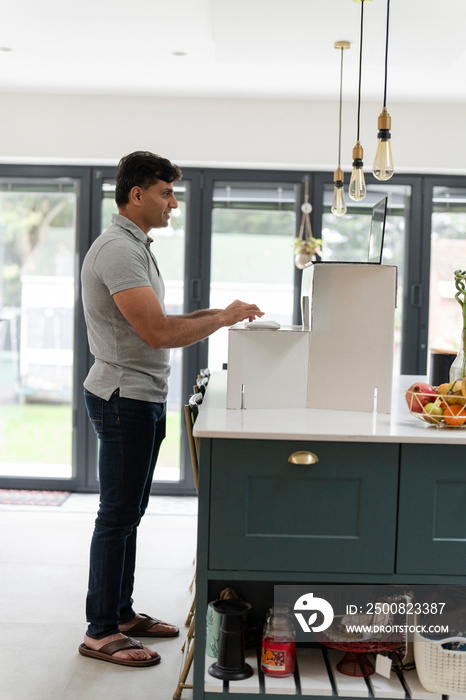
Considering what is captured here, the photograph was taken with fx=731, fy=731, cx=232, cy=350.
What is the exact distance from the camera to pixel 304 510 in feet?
6.53

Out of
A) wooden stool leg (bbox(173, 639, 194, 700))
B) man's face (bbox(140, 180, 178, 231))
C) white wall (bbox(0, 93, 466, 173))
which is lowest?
wooden stool leg (bbox(173, 639, 194, 700))

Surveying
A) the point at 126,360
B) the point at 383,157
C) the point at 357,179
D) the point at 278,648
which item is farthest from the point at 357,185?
the point at 278,648

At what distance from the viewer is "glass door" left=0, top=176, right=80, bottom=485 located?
→ 486cm

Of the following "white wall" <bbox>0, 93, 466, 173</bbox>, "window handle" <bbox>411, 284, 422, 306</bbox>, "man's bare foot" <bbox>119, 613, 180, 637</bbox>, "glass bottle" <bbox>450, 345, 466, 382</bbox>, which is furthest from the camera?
"window handle" <bbox>411, 284, 422, 306</bbox>

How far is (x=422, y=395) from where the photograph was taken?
82.2 inches

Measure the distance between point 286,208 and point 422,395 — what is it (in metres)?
2.94

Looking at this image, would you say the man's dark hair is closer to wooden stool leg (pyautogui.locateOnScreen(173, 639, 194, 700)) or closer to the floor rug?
wooden stool leg (pyautogui.locateOnScreen(173, 639, 194, 700))

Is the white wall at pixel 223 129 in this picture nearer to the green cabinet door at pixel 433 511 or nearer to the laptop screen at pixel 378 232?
the laptop screen at pixel 378 232

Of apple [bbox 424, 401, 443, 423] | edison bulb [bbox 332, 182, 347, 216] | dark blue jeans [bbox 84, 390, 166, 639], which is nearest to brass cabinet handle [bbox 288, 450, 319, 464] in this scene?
apple [bbox 424, 401, 443, 423]

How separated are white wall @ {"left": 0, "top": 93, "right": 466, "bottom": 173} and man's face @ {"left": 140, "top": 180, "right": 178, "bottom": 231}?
6.91ft

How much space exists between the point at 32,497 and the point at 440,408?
336 centimetres

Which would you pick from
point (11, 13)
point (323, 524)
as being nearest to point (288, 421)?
point (323, 524)

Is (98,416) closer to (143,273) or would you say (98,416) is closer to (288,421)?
(143,273)

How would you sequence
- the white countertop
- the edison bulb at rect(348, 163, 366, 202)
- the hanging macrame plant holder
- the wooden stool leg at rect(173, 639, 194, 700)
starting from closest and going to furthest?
1. the white countertop
2. the wooden stool leg at rect(173, 639, 194, 700)
3. the edison bulb at rect(348, 163, 366, 202)
4. the hanging macrame plant holder
